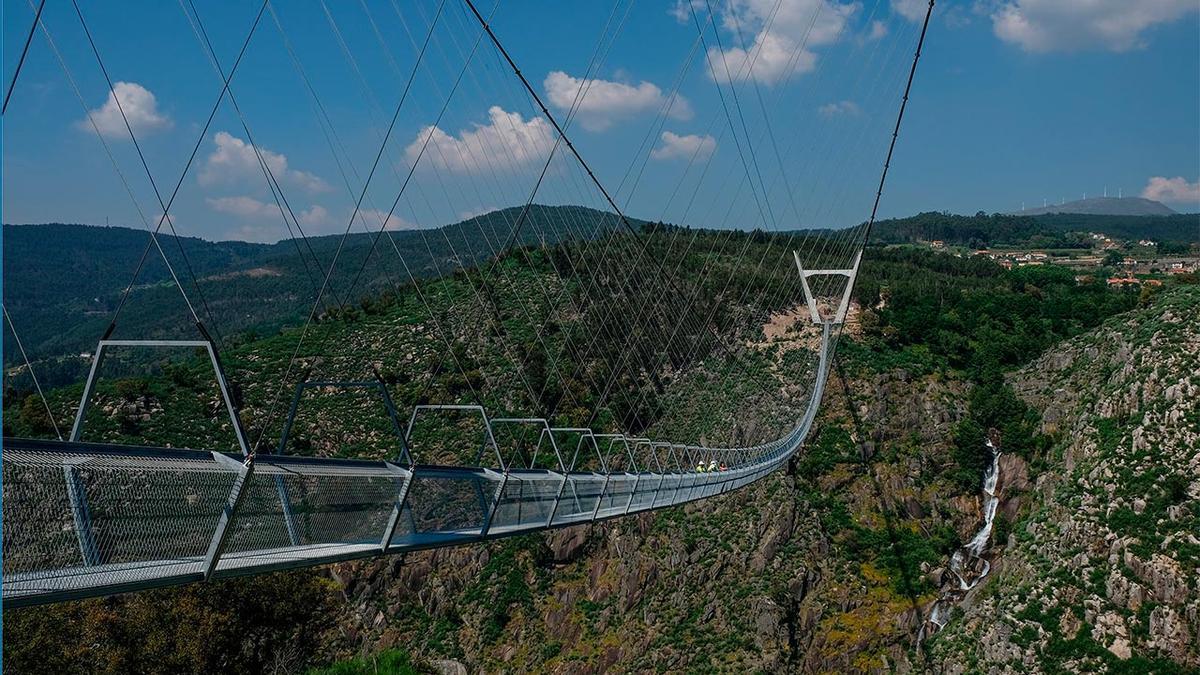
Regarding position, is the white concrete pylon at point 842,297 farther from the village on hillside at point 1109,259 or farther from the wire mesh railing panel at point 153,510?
the wire mesh railing panel at point 153,510

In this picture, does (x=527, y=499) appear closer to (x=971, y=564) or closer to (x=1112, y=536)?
(x=1112, y=536)

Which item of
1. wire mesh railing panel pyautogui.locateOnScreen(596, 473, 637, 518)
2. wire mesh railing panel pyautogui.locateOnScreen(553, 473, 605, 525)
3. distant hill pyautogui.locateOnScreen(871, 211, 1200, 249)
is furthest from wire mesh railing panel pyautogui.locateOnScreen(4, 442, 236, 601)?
distant hill pyautogui.locateOnScreen(871, 211, 1200, 249)

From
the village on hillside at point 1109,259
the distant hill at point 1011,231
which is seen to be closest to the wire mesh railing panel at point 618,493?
the village on hillside at point 1109,259

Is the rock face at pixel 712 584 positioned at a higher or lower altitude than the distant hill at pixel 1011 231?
lower

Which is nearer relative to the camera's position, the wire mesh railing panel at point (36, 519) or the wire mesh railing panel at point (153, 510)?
the wire mesh railing panel at point (36, 519)

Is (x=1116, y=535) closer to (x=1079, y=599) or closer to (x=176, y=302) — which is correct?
(x=1079, y=599)

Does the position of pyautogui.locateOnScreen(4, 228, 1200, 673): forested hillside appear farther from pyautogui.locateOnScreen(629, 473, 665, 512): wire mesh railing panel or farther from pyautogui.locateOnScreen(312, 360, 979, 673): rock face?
pyautogui.locateOnScreen(629, 473, 665, 512): wire mesh railing panel
